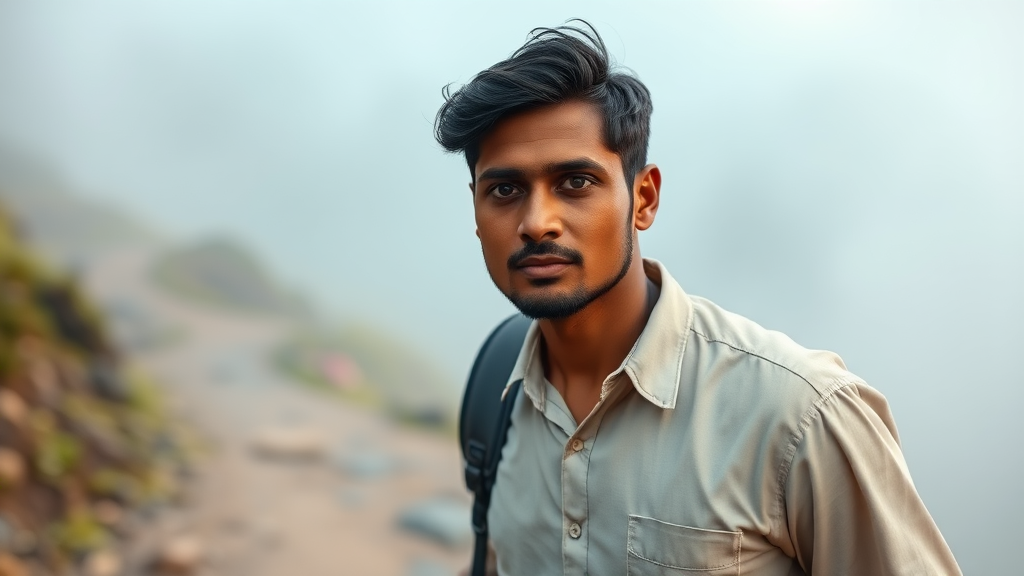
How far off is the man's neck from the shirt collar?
5 centimetres

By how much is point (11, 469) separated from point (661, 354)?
3.02 metres

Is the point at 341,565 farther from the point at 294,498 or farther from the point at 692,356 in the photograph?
the point at 692,356

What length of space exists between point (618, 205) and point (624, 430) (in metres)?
0.42

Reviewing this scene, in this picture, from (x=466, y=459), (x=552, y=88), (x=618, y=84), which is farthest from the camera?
(x=466, y=459)

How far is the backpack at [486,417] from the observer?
1.63 metres

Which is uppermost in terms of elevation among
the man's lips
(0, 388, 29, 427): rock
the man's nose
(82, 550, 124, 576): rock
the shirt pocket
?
(0, 388, 29, 427): rock

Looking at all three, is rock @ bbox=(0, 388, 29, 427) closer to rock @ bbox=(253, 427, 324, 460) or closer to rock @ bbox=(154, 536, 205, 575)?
rock @ bbox=(154, 536, 205, 575)

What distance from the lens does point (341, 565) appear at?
10.9 ft

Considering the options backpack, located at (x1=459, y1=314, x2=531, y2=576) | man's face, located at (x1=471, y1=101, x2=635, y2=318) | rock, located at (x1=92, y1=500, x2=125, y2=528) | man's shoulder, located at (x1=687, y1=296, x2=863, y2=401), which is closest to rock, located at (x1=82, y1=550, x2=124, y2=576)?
rock, located at (x1=92, y1=500, x2=125, y2=528)

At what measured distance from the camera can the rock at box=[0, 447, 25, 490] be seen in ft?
10.1

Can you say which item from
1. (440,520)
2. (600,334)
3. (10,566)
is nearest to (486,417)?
(600,334)

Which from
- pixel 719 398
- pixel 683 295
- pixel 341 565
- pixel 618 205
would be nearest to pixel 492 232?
pixel 618 205

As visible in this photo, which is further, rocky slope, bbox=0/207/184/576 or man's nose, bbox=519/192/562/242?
rocky slope, bbox=0/207/184/576

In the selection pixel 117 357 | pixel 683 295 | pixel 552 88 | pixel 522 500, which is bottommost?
pixel 522 500
